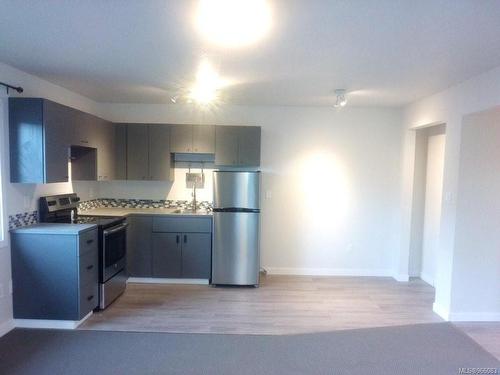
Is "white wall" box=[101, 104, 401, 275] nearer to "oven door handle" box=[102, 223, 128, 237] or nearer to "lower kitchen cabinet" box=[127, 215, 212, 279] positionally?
"lower kitchen cabinet" box=[127, 215, 212, 279]

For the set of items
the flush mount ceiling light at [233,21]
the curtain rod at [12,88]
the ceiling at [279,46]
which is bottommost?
the curtain rod at [12,88]

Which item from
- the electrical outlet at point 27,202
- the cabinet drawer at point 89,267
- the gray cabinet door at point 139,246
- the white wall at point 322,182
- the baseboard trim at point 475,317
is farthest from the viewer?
the white wall at point 322,182

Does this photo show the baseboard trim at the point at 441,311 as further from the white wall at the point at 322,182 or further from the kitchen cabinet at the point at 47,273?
the kitchen cabinet at the point at 47,273

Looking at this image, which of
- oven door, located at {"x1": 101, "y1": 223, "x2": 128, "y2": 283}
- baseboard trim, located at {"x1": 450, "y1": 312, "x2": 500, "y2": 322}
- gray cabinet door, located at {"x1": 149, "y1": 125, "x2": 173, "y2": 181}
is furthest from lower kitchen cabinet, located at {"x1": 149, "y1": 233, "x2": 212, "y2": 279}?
baseboard trim, located at {"x1": 450, "y1": 312, "x2": 500, "y2": 322}

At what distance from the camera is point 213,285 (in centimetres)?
414

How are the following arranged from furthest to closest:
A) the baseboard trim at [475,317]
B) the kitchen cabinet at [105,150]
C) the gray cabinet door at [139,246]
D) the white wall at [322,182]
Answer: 1. the white wall at [322,182]
2. the gray cabinet door at [139,246]
3. the kitchen cabinet at [105,150]
4. the baseboard trim at [475,317]

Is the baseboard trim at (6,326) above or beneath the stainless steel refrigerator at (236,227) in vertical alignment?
beneath

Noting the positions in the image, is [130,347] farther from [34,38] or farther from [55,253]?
[34,38]

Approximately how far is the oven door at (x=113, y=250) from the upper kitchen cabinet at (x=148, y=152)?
2.61 ft

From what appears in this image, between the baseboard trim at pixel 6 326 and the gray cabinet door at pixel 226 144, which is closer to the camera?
the baseboard trim at pixel 6 326

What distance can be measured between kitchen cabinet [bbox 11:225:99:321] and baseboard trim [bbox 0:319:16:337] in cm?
7

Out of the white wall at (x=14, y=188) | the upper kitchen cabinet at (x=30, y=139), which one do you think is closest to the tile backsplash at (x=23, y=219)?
the white wall at (x=14, y=188)

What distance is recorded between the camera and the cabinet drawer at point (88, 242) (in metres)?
2.95

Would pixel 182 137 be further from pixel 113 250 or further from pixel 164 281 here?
pixel 164 281
